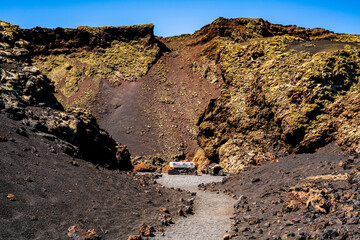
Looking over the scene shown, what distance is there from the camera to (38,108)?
17.6 m

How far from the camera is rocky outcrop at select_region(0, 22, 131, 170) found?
1571 centimetres

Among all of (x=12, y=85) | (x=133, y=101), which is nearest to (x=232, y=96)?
(x=12, y=85)

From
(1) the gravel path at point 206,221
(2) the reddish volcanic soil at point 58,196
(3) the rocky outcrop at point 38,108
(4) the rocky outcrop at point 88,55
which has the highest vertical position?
(4) the rocky outcrop at point 88,55

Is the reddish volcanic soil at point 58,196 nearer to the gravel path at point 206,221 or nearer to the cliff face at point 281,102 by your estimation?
the gravel path at point 206,221

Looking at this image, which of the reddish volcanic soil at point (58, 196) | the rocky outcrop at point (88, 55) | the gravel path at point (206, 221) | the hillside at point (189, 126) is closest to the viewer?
the reddish volcanic soil at point (58, 196)

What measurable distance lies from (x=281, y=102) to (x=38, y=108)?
18.1 m

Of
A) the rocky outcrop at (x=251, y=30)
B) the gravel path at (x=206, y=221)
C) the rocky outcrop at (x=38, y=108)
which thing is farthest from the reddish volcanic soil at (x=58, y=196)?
the rocky outcrop at (x=251, y=30)

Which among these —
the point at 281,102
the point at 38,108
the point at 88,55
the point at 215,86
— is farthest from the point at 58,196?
the point at 88,55

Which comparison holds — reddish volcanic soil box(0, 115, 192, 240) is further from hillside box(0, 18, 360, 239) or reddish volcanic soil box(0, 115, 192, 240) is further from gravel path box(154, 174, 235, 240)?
gravel path box(154, 174, 235, 240)

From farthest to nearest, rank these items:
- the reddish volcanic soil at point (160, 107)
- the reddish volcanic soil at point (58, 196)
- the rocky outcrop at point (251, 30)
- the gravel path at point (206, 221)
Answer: the rocky outcrop at point (251, 30), the reddish volcanic soil at point (160, 107), the gravel path at point (206, 221), the reddish volcanic soil at point (58, 196)

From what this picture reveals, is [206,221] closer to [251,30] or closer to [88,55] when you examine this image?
[251,30]

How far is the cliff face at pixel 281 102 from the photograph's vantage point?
1845 centimetres

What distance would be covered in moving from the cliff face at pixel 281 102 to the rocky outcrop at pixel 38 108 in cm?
1142

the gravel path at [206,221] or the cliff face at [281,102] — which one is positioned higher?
the cliff face at [281,102]
